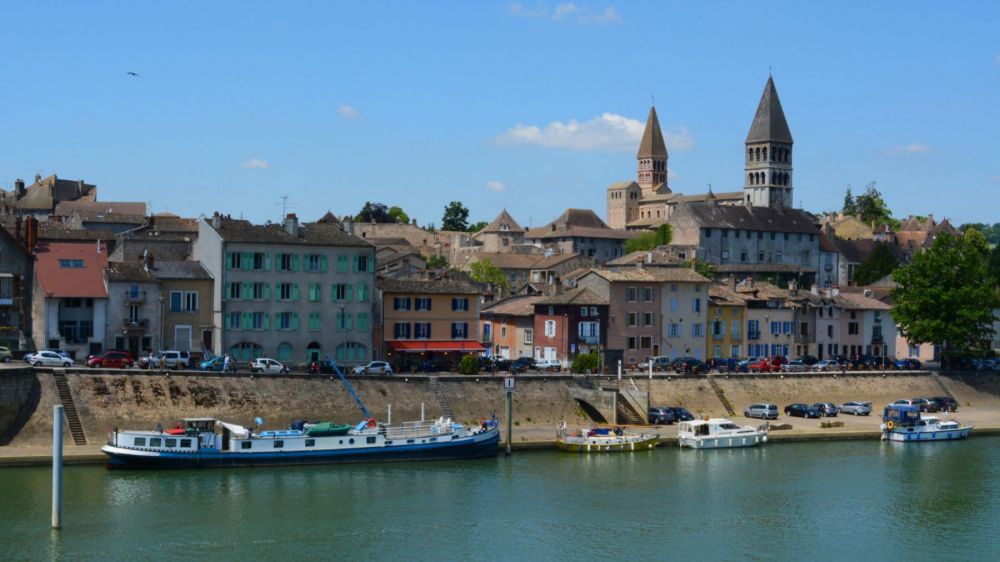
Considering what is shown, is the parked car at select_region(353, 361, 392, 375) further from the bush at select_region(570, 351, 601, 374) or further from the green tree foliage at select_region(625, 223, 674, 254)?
the green tree foliage at select_region(625, 223, 674, 254)

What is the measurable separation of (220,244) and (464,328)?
18.4 meters

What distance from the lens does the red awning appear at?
87500 mm

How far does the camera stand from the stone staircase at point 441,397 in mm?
77000

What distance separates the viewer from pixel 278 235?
8388 centimetres

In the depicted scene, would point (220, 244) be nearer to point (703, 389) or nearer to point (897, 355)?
point (703, 389)

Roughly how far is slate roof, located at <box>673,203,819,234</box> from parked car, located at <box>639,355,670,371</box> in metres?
65.4

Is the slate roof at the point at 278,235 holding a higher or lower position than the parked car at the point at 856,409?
higher

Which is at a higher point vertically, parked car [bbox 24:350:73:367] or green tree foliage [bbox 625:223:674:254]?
green tree foliage [bbox 625:223:674:254]

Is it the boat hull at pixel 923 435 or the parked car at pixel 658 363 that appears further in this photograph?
the parked car at pixel 658 363

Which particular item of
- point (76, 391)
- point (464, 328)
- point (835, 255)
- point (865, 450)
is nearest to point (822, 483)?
point (865, 450)

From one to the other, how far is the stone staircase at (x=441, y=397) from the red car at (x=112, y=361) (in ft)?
56.7

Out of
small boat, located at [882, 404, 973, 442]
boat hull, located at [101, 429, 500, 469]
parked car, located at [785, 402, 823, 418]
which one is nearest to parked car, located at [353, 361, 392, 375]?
boat hull, located at [101, 429, 500, 469]

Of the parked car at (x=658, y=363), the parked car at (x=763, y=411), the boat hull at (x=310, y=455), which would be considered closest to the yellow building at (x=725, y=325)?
the parked car at (x=658, y=363)

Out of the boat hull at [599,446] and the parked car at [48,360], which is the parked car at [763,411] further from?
the parked car at [48,360]
